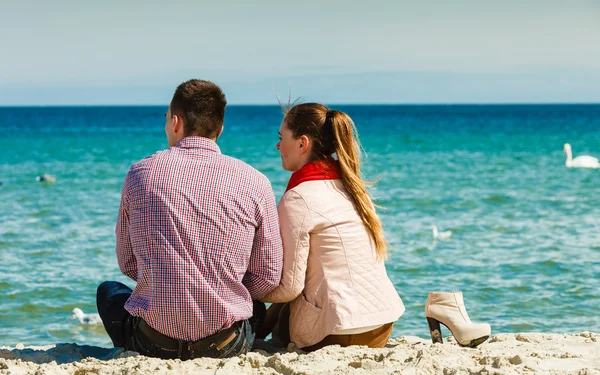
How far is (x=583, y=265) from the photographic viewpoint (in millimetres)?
7922

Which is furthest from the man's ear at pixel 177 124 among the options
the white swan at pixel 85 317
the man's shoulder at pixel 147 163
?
the white swan at pixel 85 317

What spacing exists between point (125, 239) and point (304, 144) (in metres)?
1.00

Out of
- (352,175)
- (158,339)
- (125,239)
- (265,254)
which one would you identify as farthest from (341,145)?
(158,339)

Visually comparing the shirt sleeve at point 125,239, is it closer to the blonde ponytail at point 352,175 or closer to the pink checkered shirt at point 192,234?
the pink checkered shirt at point 192,234

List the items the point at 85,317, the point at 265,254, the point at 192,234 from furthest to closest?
the point at 85,317 < the point at 265,254 < the point at 192,234

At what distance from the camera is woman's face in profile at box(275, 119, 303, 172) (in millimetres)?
3645

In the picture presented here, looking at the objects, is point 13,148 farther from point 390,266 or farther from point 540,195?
point 390,266

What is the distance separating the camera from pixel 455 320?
12.5 ft

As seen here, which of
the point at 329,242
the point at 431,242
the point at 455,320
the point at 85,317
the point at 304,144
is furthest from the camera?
the point at 431,242

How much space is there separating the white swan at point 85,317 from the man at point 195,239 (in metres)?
2.78

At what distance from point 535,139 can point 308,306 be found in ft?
98.1

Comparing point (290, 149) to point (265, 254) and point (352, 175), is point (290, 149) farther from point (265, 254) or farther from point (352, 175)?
point (265, 254)

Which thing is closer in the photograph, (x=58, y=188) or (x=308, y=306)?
(x=308, y=306)

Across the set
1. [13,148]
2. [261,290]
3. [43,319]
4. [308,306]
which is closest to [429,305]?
[308,306]
